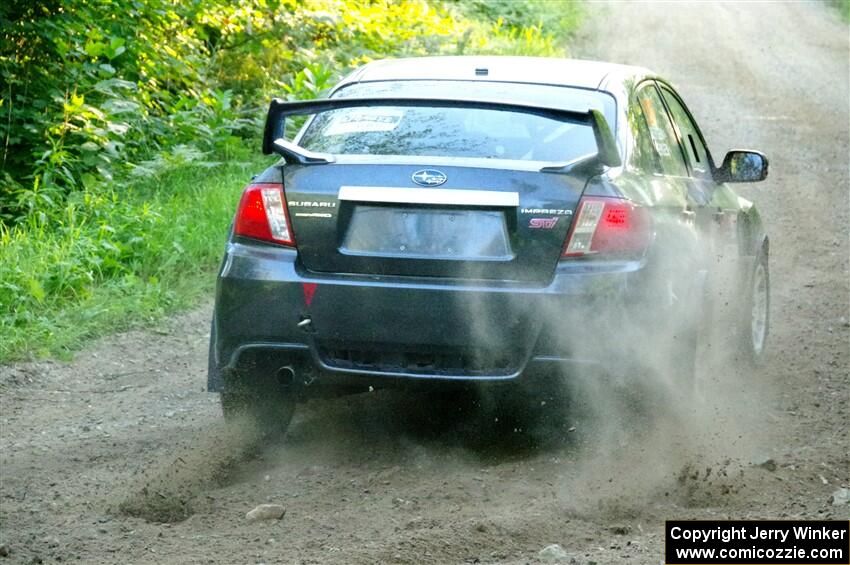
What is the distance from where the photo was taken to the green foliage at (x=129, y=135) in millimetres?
8328

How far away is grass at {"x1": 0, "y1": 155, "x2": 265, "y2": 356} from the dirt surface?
0.82ft

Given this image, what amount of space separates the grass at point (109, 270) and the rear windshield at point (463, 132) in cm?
291

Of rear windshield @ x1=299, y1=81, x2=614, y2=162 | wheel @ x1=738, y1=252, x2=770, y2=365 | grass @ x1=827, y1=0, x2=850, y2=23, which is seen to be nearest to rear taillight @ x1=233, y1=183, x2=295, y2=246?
rear windshield @ x1=299, y1=81, x2=614, y2=162

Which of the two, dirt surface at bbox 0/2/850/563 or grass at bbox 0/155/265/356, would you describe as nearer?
dirt surface at bbox 0/2/850/563

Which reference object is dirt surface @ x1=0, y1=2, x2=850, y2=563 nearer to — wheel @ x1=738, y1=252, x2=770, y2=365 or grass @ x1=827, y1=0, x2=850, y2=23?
wheel @ x1=738, y1=252, x2=770, y2=365

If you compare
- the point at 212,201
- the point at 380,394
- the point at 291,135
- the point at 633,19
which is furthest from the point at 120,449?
the point at 633,19

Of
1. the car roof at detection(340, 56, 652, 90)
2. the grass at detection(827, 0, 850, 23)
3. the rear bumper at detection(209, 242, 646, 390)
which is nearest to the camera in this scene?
the rear bumper at detection(209, 242, 646, 390)

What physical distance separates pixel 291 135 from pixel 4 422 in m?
6.54

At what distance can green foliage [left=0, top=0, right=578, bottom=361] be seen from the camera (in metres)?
8.33

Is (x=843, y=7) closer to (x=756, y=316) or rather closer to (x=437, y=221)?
(x=756, y=316)

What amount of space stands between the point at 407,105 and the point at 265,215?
744 millimetres

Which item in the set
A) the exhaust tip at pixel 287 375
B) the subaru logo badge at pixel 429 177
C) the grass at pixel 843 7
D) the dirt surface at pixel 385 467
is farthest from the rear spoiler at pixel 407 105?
the grass at pixel 843 7

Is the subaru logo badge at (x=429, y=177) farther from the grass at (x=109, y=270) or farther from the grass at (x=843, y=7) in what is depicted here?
the grass at (x=843, y=7)

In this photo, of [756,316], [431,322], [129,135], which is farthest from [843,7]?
[431,322]
